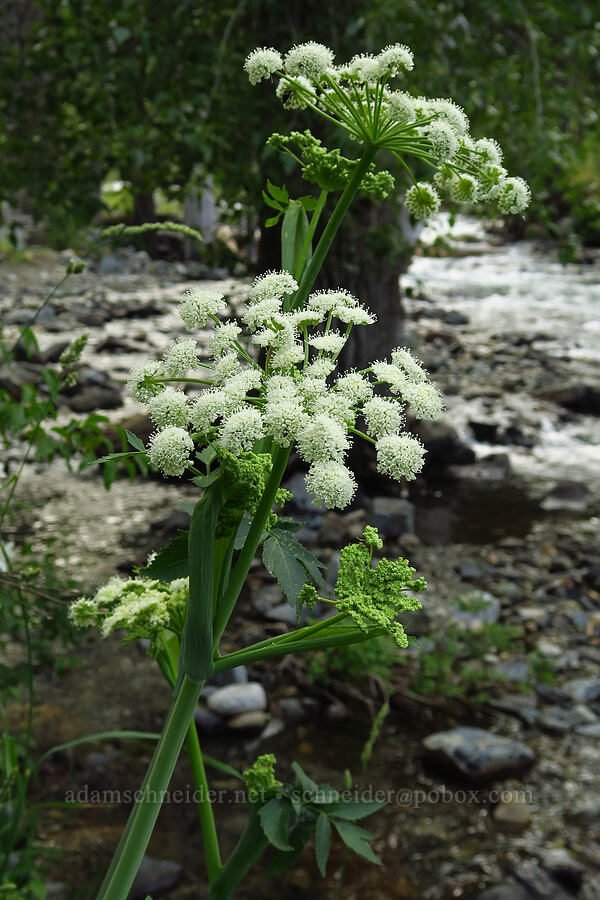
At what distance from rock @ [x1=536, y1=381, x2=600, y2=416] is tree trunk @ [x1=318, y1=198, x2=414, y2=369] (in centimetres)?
258

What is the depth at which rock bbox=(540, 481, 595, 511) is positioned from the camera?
5625 millimetres

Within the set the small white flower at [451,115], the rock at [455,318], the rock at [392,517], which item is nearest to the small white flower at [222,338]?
the small white flower at [451,115]

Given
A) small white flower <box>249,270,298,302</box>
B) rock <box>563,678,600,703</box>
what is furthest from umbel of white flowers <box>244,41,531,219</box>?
rock <box>563,678,600,703</box>

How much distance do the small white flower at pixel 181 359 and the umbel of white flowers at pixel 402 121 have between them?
0.30 meters

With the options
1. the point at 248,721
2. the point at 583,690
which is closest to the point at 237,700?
the point at 248,721

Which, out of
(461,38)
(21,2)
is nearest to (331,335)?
(461,38)

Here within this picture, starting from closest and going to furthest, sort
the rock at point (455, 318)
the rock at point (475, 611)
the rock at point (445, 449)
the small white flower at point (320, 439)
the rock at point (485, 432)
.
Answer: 1. the small white flower at point (320, 439)
2. the rock at point (475, 611)
3. the rock at point (445, 449)
4. the rock at point (485, 432)
5. the rock at point (455, 318)

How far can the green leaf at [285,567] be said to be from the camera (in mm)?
1000

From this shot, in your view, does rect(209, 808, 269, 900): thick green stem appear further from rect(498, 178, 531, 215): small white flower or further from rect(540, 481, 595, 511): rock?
rect(540, 481, 595, 511): rock

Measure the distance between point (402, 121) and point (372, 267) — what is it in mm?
3936

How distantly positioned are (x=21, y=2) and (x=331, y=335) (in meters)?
5.12

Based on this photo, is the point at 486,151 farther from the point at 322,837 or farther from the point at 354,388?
the point at 322,837

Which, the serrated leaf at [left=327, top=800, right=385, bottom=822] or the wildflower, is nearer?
the wildflower

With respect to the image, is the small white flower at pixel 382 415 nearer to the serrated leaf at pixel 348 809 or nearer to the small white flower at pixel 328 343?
the small white flower at pixel 328 343
